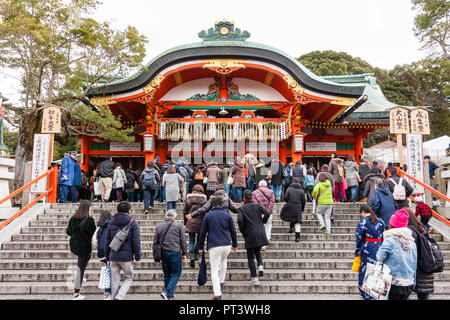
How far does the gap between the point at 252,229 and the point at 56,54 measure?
8966mm

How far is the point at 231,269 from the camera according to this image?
6188 mm

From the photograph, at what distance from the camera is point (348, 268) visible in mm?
6285

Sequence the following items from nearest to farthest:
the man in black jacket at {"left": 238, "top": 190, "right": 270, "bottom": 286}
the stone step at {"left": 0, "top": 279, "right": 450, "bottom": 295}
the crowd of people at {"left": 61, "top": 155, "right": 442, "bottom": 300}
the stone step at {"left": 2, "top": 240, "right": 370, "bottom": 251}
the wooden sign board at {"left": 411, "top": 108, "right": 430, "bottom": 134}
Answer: the crowd of people at {"left": 61, "top": 155, "right": 442, "bottom": 300}, the man in black jacket at {"left": 238, "top": 190, "right": 270, "bottom": 286}, the stone step at {"left": 0, "top": 279, "right": 450, "bottom": 295}, the stone step at {"left": 2, "top": 240, "right": 370, "bottom": 251}, the wooden sign board at {"left": 411, "top": 108, "right": 430, "bottom": 134}

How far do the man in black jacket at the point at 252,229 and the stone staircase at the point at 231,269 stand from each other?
51cm

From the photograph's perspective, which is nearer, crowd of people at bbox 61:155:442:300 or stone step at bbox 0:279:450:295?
crowd of people at bbox 61:155:442:300

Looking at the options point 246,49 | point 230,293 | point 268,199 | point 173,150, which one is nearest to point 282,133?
point 246,49

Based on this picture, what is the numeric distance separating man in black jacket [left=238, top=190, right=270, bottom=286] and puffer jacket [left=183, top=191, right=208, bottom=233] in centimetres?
84

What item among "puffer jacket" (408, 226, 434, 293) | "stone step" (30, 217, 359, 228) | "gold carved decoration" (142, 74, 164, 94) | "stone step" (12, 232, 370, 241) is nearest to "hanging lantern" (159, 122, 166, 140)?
"gold carved decoration" (142, 74, 164, 94)

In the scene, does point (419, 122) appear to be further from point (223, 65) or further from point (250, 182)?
point (223, 65)

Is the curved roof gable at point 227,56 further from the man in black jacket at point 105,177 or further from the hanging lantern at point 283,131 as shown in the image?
the man in black jacket at point 105,177

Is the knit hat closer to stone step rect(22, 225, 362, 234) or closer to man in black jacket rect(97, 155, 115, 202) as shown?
stone step rect(22, 225, 362, 234)

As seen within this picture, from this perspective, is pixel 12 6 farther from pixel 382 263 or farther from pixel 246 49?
pixel 382 263

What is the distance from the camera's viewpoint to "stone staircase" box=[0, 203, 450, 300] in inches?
217

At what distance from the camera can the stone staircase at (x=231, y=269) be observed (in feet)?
18.1
